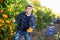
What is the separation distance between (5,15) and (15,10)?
1.94 ft

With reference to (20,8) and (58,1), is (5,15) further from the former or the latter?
(58,1)

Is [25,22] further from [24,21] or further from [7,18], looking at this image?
[7,18]

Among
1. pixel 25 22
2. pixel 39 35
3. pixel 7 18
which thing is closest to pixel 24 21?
pixel 25 22

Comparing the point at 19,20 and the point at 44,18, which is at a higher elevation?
the point at 19,20

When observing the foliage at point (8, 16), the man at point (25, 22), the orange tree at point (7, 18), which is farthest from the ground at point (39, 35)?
the man at point (25, 22)

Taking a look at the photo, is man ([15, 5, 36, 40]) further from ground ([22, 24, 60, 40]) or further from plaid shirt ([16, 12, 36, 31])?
ground ([22, 24, 60, 40])

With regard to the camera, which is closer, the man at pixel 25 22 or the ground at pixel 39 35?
the man at pixel 25 22

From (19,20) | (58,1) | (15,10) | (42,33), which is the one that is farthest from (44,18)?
(19,20)

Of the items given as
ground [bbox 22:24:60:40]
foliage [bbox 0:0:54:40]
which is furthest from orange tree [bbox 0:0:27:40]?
ground [bbox 22:24:60:40]

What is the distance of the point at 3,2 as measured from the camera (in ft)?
24.0

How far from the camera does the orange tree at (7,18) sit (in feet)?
23.0

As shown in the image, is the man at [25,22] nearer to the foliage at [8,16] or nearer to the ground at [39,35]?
the foliage at [8,16]

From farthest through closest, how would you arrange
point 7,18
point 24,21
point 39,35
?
point 39,35 < point 7,18 < point 24,21

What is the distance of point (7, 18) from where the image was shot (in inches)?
280
